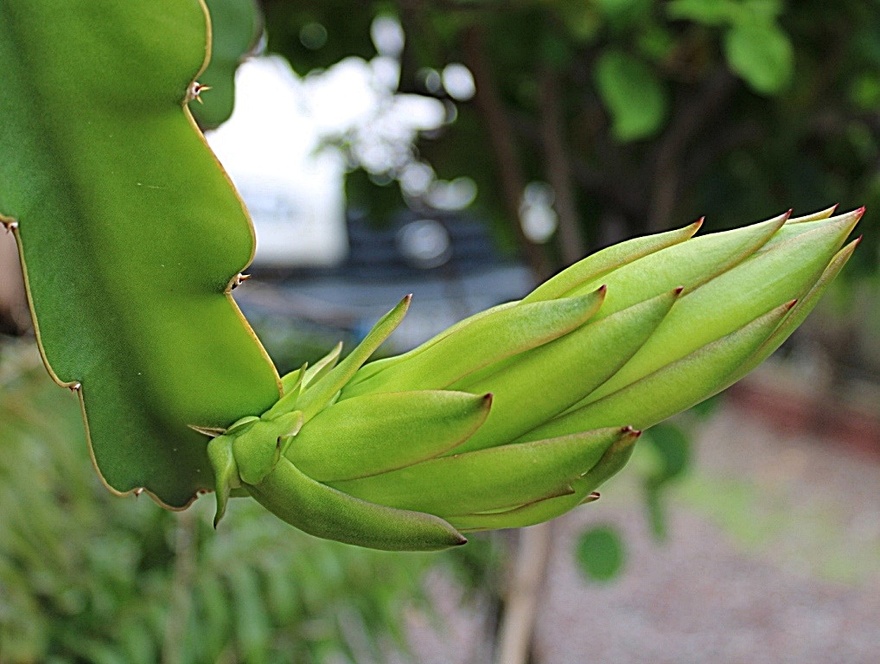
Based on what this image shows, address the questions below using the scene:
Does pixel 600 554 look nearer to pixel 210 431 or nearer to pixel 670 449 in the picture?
pixel 670 449

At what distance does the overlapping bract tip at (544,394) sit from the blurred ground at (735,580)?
70.9 inches

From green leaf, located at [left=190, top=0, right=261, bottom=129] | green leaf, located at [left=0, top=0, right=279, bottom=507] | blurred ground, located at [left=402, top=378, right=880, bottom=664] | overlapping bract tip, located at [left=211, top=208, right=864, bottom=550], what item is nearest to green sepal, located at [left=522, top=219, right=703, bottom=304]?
overlapping bract tip, located at [left=211, top=208, right=864, bottom=550]

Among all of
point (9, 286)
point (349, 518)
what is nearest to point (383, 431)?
point (349, 518)

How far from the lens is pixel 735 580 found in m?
2.79

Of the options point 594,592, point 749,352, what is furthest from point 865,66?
point 594,592

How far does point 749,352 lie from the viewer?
249mm

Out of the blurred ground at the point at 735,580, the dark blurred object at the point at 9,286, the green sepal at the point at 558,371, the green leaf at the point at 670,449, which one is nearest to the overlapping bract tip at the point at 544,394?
the green sepal at the point at 558,371

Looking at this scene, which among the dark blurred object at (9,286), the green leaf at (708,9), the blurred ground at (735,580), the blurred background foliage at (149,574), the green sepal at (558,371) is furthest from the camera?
the blurred ground at (735,580)

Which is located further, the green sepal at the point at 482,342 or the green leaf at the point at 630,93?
the green leaf at the point at 630,93

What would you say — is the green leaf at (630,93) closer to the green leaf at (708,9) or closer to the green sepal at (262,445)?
the green leaf at (708,9)

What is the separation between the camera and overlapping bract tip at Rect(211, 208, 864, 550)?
248mm

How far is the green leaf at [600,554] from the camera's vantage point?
1.00 meters

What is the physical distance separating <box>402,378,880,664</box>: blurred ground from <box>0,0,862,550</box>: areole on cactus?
1798 millimetres

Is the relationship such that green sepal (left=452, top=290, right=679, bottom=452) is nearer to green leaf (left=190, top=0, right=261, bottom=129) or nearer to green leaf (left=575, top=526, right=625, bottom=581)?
green leaf (left=190, top=0, right=261, bottom=129)
